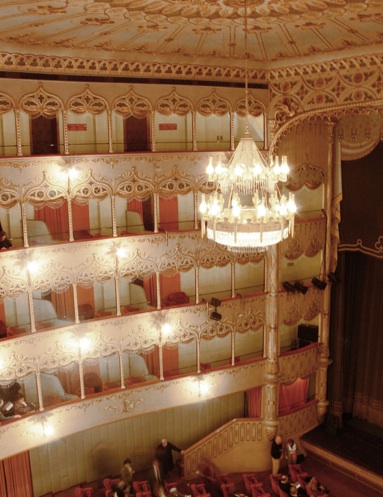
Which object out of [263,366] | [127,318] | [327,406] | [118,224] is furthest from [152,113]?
[327,406]

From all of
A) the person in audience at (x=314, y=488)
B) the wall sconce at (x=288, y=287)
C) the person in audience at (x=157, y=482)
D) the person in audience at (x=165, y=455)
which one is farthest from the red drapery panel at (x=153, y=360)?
the person in audience at (x=314, y=488)

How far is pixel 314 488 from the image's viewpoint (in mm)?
11242

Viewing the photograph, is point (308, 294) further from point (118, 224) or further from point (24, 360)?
point (24, 360)

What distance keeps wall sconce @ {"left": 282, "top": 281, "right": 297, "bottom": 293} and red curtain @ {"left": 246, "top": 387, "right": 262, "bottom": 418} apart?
235 cm

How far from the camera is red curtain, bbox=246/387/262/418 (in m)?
12.8

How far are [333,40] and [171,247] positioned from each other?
4845 mm

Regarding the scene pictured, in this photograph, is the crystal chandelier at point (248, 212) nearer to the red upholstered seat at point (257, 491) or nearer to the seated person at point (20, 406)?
the seated person at point (20, 406)

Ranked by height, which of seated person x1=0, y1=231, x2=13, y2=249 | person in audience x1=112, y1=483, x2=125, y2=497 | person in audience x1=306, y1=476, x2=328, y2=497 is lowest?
person in audience x1=306, y1=476, x2=328, y2=497

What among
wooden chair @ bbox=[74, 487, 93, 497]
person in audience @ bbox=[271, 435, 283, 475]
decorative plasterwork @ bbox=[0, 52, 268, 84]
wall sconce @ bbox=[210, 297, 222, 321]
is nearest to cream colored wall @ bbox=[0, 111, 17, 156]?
decorative plasterwork @ bbox=[0, 52, 268, 84]

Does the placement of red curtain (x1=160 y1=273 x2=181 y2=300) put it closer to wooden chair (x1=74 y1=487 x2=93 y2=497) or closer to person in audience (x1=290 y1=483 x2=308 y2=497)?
wooden chair (x1=74 y1=487 x2=93 y2=497)

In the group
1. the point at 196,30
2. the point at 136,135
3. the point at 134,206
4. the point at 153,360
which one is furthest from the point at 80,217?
the point at 196,30

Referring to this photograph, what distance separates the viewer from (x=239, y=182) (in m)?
6.94

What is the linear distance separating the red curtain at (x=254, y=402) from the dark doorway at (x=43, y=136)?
692 centimetres

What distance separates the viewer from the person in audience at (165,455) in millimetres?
12133
